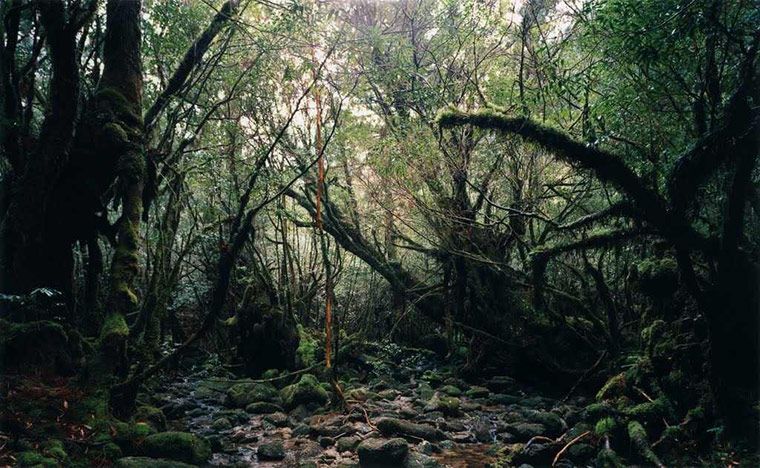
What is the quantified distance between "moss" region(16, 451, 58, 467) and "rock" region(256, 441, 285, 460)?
2487 millimetres

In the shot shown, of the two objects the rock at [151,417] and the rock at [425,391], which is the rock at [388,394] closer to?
the rock at [425,391]

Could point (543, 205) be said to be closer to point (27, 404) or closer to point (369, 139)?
point (369, 139)

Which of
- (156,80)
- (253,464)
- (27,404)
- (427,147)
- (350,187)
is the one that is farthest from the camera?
(350,187)

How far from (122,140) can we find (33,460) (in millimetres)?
3410

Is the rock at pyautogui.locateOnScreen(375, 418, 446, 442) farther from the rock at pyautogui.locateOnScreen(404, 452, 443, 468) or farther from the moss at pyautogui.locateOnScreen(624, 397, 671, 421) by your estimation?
the moss at pyautogui.locateOnScreen(624, 397, 671, 421)

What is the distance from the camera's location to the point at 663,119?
235 inches

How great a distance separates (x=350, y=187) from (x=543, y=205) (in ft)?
13.4

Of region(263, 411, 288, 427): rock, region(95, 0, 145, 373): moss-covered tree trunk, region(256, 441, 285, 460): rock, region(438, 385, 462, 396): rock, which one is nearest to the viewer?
region(95, 0, 145, 373): moss-covered tree trunk

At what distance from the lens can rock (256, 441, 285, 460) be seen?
235 inches

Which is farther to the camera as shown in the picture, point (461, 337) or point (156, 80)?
point (461, 337)

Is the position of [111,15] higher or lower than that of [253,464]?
higher

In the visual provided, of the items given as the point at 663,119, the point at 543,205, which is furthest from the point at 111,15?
the point at 543,205

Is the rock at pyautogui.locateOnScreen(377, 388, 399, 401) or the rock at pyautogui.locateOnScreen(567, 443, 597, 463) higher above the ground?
the rock at pyautogui.locateOnScreen(377, 388, 399, 401)

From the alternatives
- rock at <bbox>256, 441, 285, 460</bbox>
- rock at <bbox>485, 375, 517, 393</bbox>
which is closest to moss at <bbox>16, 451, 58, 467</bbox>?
rock at <bbox>256, 441, 285, 460</bbox>
